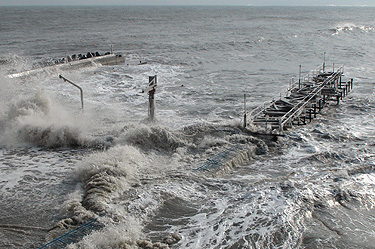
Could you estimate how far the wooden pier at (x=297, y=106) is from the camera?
17516 millimetres

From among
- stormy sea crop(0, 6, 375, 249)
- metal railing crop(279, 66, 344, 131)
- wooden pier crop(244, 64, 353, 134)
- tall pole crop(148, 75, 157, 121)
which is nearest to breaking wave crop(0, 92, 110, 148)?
stormy sea crop(0, 6, 375, 249)

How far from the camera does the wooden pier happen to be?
57.5ft

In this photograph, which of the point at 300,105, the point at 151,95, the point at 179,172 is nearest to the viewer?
the point at 179,172

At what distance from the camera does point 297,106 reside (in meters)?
20.0

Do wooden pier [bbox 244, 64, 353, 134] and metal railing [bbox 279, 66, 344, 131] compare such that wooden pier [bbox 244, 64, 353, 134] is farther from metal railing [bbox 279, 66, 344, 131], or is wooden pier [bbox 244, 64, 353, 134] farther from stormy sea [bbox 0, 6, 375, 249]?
stormy sea [bbox 0, 6, 375, 249]

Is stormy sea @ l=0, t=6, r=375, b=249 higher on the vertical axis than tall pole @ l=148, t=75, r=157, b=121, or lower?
lower

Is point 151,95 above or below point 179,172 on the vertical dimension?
above

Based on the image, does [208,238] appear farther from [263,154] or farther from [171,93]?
[171,93]

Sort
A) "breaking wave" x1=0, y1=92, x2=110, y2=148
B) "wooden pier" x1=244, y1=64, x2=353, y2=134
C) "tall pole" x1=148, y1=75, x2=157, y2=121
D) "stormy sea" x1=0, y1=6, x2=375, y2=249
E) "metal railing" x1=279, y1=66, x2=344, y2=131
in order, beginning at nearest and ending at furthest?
"stormy sea" x1=0, y1=6, x2=375, y2=249 < "breaking wave" x1=0, y1=92, x2=110, y2=148 < "tall pole" x1=148, y1=75, x2=157, y2=121 < "metal railing" x1=279, y1=66, x2=344, y2=131 < "wooden pier" x1=244, y1=64, x2=353, y2=134

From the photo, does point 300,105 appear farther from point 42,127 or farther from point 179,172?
point 42,127

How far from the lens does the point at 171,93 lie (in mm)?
25859

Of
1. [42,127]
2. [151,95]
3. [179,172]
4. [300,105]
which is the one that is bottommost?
[179,172]

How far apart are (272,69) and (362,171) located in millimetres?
23677

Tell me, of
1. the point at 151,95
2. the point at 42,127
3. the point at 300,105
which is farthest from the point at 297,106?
the point at 42,127
